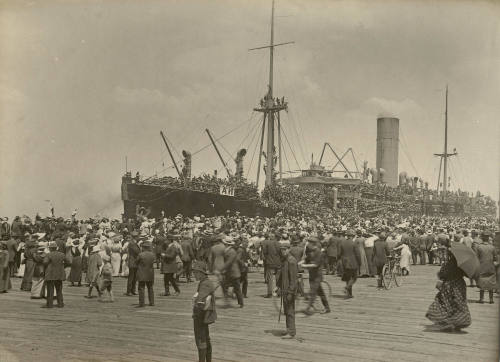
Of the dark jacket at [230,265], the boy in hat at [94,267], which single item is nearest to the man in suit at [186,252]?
the boy in hat at [94,267]

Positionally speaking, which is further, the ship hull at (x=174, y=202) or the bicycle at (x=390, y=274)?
the ship hull at (x=174, y=202)

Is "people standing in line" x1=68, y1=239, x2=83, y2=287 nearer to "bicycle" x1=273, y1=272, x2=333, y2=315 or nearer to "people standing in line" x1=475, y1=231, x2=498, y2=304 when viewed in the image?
"bicycle" x1=273, y1=272, x2=333, y2=315

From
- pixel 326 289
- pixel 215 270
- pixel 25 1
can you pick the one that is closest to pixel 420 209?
pixel 326 289

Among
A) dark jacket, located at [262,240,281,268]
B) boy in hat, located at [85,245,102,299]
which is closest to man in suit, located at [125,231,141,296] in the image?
boy in hat, located at [85,245,102,299]

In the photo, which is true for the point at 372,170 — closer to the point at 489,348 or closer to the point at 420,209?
the point at 420,209

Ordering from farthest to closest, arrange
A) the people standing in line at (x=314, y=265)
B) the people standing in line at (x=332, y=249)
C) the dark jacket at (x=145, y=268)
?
the people standing in line at (x=332, y=249), the dark jacket at (x=145, y=268), the people standing in line at (x=314, y=265)

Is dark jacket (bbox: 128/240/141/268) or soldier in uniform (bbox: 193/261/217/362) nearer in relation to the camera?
soldier in uniform (bbox: 193/261/217/362)

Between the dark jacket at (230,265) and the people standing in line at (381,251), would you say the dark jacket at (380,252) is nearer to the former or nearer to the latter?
the people standing in line at (381,251)

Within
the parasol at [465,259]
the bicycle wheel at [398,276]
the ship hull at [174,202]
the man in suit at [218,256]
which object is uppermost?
the ship hull at [174,202]
